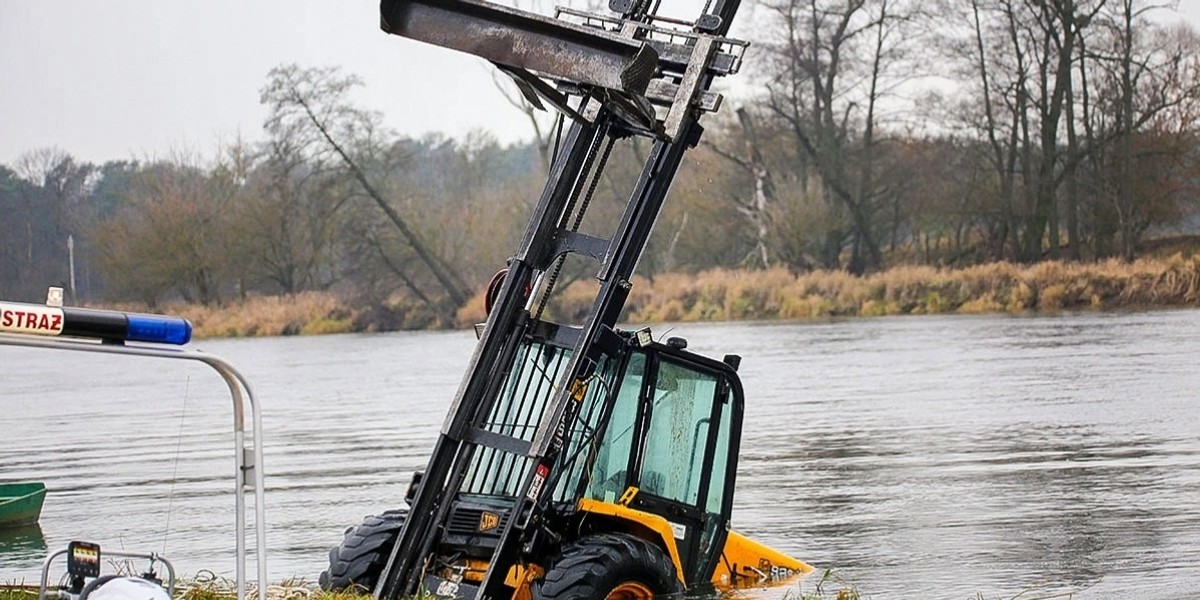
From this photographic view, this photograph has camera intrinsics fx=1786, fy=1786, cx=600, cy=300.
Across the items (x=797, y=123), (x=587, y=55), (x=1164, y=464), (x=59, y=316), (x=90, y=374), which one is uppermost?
(x=797, y=123)

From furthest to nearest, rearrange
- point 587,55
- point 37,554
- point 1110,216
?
point 1110,216 < point 37,554 < point 587,55

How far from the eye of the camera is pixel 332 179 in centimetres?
7700

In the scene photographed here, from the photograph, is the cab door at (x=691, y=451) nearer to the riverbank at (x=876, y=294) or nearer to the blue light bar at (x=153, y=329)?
the blue light bar at (x=153, y=329)

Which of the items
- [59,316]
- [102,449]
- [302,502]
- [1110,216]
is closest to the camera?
[59,316]

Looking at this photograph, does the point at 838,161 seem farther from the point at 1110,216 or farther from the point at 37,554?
the point at 37,554

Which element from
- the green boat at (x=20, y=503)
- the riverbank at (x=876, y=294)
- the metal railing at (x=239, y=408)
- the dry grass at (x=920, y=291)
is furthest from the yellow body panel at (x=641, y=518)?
the dry grass at (x=920, y=291)

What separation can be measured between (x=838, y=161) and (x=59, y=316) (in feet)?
235

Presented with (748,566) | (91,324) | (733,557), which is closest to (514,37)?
(91,324)

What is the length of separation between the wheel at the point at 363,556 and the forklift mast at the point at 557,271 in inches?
10.1

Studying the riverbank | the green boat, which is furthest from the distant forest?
the green boat

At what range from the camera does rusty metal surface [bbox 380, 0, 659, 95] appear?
27.9 feet

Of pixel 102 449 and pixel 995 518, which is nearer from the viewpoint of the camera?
pixel 995 518

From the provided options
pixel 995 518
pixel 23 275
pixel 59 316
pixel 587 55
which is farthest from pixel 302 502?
pixel 23 275

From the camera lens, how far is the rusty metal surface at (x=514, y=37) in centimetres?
850
